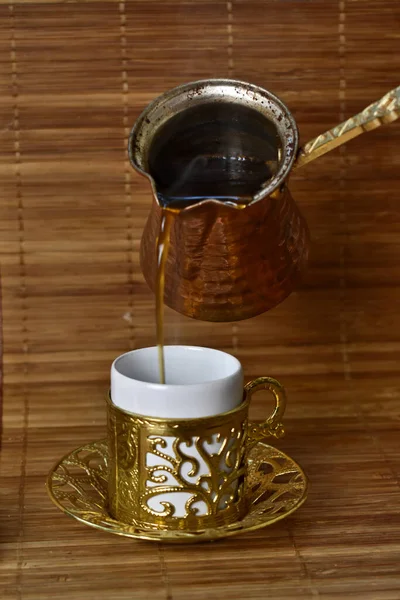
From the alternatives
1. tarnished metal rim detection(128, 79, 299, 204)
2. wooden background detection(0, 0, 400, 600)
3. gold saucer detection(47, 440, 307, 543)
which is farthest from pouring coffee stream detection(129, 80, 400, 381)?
wooden background detection(0, 0, 400, 600)

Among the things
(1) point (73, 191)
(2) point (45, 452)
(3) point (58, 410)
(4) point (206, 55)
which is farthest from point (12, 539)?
(4) point (206, 55)

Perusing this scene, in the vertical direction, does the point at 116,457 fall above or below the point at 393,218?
below

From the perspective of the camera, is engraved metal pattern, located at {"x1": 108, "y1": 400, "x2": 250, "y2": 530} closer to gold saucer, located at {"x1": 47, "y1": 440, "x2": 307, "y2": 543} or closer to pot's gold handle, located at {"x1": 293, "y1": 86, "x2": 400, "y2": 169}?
gold saucer, located at {"x1": 47, "y1": 440, "x2": 307, "y2": 543}

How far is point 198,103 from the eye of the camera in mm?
848

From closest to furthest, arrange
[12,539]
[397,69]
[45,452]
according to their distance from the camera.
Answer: [12,539] < [45,452] < [397,69]

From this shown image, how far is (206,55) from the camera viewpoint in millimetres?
1113

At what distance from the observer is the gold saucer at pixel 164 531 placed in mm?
767

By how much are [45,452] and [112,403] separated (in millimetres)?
275

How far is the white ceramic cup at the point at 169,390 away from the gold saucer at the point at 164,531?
106 millimetres

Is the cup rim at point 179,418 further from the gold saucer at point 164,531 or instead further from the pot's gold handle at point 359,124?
the pot's gold handle at point 359,124

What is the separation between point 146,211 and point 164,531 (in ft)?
1.66

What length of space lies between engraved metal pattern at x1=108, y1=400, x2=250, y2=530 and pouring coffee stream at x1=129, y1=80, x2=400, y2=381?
0.08 metres

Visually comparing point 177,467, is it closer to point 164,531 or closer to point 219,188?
point 164,531

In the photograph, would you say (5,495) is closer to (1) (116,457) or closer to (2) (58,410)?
(1) (116,457)
